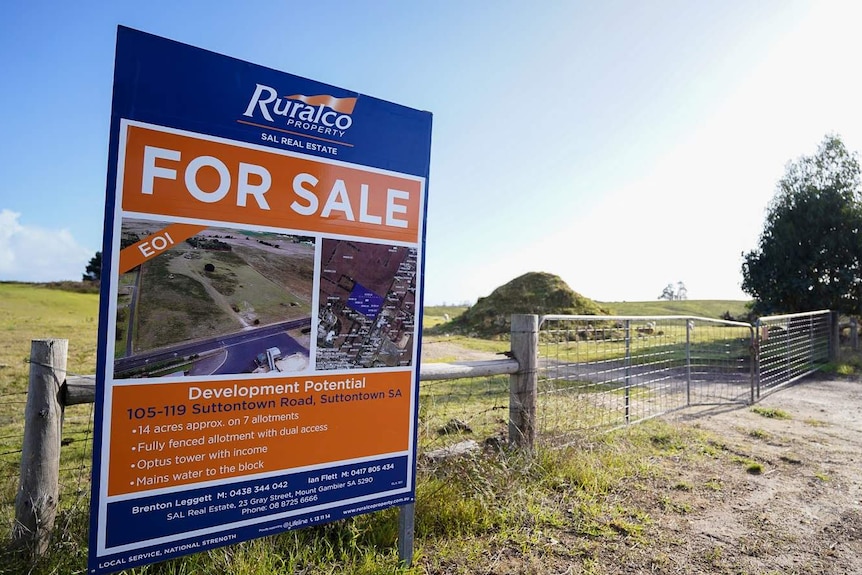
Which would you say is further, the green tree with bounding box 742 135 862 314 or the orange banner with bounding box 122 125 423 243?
the green tree with bounding box 742 135 862 314

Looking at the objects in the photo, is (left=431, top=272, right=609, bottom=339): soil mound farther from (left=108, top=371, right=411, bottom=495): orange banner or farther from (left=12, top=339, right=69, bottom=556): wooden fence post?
(left=12, top=339, right=69, bottom=556): wooden fence post

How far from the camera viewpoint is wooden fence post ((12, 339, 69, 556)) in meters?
2.70

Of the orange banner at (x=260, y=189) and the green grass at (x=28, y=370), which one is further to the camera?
the green grass at (x=28, y=370)

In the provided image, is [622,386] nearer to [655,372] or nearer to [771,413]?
[655,372]

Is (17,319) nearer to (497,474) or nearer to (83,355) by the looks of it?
(83,355)

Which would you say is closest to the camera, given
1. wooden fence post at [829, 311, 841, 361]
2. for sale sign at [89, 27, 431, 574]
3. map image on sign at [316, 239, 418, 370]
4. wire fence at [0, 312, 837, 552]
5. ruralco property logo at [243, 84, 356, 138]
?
for sale sign at [89, 27, 431, 574]

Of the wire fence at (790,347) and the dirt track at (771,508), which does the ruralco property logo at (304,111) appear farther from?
the wire fence at (790,347)

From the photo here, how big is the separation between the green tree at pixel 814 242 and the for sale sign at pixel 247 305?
57.7 ft

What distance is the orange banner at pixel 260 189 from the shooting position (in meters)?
2.20

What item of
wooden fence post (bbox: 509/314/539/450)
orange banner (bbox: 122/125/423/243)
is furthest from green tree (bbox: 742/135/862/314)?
orange banner (bbox: 122/125/423/243)

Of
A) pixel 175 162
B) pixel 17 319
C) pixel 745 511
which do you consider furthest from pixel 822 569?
pixel 17 319

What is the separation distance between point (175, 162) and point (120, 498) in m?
1.45

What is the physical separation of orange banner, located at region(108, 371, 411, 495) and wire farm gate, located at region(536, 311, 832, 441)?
2.21 meters

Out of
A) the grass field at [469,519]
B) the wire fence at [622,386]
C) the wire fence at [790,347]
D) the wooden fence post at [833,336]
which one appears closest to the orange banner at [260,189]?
the grass field at [469,519]
